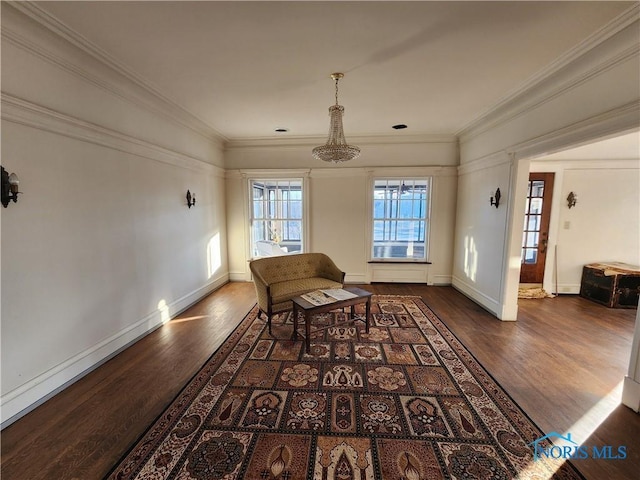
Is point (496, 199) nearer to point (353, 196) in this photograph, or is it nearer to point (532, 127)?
point (532, 127)

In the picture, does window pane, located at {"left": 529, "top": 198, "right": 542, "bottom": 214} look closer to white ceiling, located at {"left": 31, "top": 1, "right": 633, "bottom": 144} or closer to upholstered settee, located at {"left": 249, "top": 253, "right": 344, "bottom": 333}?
white ceiling, located at {"left": 31, "top": 1, "right": 633, "bottom": 144}

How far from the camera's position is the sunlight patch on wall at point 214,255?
4805 mm

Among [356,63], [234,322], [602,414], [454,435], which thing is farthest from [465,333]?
[356,63]

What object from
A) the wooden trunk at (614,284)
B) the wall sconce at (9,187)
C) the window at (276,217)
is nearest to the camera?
the wall sconce at (9,187)

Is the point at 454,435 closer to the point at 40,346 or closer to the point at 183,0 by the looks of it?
the point at 40,346

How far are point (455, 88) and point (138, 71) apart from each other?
3.31 metres

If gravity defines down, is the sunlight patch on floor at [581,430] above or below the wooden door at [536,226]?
below

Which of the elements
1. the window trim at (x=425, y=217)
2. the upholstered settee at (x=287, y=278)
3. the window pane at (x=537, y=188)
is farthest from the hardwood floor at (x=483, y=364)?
the window pane at (x=537, y=188)

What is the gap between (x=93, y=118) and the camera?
2492mm

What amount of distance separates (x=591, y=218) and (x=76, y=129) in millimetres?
7092

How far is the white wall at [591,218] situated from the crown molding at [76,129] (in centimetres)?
574

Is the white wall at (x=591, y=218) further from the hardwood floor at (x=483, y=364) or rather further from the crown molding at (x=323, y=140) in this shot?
the crown molding at (x=323, y=140)

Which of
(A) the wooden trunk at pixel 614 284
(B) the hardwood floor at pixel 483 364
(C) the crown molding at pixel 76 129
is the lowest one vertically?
(B) the hardwood floor at pixel 483 364

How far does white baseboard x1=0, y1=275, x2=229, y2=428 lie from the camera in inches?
75.1
